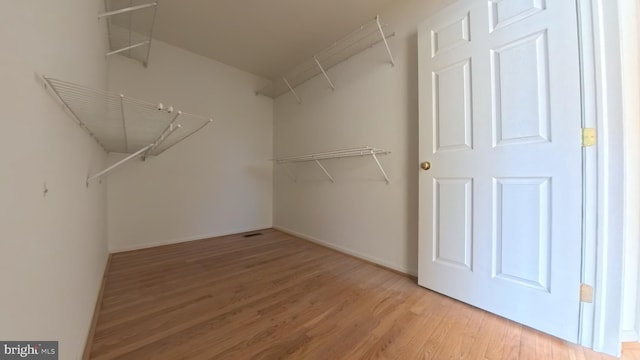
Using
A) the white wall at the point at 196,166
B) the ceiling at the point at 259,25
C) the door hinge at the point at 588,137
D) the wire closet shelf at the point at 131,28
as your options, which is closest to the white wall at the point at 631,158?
the door hinge at the point at 588,137

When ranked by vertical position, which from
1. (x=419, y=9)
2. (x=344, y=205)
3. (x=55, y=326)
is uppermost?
(x=419, y=9)

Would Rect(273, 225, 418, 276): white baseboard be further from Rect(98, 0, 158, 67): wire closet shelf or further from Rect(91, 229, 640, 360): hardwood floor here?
Rect(98, 0, 158, 67): wire closet shelf

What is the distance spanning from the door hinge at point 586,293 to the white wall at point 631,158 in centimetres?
16

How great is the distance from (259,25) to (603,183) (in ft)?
9.25

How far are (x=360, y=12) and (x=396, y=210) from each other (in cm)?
190

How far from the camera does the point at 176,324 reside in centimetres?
122

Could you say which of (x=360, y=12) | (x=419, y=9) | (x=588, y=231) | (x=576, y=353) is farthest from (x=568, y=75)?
(x=360, y=12)

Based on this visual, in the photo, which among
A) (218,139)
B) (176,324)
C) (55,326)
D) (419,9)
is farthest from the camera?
(218,139)

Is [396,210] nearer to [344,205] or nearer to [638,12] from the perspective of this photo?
[344,205]

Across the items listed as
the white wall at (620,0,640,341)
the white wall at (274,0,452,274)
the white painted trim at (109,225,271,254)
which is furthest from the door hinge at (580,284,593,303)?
the white painted trim at (109,225,271,254)

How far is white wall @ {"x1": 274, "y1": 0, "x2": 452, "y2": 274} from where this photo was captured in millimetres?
1876

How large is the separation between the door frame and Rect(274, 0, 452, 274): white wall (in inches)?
36.2

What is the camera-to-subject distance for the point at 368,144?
7.16ft

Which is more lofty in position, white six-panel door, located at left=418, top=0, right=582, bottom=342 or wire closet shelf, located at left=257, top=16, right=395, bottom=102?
wire closet shelf, located at left=257, top=16, right=395, bottom=102
